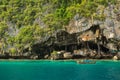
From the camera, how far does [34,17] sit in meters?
78.8

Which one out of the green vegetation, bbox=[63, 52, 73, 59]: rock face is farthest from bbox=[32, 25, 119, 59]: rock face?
the green vegetation

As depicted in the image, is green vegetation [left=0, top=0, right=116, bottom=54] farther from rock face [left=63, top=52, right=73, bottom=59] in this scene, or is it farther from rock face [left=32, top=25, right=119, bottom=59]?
rock face [left=63, top=52, right=73, bottom=59]

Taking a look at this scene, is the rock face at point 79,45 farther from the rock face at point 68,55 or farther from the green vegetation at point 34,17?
the green vegetation at point 34,17

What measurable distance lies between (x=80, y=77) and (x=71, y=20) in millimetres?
31786

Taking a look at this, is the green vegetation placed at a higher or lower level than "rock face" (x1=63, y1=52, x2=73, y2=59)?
higher

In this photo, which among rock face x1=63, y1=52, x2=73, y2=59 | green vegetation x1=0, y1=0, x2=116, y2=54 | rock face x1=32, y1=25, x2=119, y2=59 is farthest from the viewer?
green vegetation x1=0, y1=0, x2=116, y2=54

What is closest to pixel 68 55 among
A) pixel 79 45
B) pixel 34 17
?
pixel 79 45

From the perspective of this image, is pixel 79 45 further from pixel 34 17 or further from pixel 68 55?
pixel 34 17

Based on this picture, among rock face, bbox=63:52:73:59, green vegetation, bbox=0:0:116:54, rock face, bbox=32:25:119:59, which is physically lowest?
rock face, bbox=63:52:73:59

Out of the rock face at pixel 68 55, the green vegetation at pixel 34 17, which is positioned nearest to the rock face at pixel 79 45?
the rock face at pixel 68 55

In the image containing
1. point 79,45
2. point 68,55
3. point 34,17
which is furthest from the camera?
point 34,17

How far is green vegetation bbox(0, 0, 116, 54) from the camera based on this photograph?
73.8 m

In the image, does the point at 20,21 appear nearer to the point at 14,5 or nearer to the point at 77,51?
the point at 14,5

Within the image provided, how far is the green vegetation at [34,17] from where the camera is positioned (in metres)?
73.8
